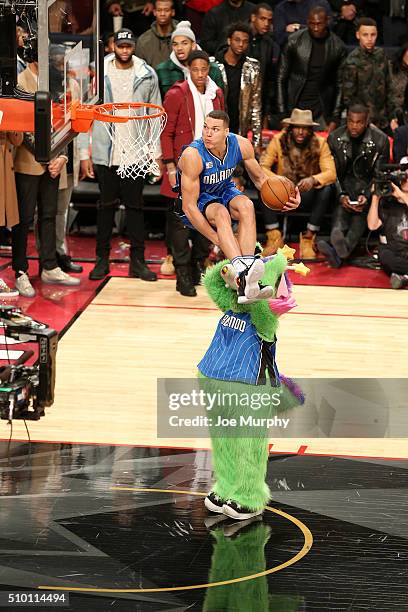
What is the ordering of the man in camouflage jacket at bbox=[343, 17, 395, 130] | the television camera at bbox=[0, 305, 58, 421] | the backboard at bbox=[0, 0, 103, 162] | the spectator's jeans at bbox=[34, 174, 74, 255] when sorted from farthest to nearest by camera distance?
the man in camouflage jacket at bbox=[343, 17, 395, 130], the spectator's jeans at bbox=[34, 174, 74, 255], the backboard at bbox=[0, 0, 103, 162], the television camera at bbox=[0, 305, 58, 421]

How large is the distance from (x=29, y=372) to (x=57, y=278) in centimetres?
482

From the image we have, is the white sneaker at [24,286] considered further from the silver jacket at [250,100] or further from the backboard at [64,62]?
the backboard at [64,62]

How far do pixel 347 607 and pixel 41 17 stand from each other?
3.45 meters

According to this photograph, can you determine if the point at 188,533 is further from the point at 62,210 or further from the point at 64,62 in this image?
the point at 62,210

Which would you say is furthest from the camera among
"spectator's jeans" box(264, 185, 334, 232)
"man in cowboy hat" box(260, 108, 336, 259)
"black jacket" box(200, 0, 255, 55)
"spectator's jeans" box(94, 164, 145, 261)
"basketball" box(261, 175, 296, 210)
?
"black jacket" box(200, 0, 255, 55)

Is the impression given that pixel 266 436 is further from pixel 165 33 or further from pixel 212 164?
pixel 165 33

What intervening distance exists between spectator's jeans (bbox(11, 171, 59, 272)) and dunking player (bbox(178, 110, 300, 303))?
131 inches

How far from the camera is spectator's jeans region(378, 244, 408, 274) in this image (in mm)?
11008

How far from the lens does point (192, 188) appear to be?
7.00 meters

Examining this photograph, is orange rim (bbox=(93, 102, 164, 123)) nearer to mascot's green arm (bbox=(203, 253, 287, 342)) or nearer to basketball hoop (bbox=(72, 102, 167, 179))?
basketball hoop (bbox=(72, 102, 167, 179))

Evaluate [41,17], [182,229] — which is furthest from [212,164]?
[182,229]

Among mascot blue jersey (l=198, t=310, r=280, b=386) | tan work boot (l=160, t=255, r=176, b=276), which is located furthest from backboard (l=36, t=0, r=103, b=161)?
tan work boot (l=160, t=255, r=176, b=276)

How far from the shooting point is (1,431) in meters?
7.41

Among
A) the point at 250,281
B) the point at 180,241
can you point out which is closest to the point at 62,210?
the point at 180,241
